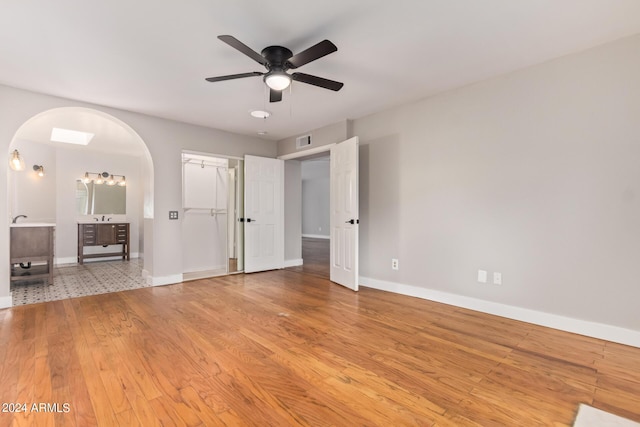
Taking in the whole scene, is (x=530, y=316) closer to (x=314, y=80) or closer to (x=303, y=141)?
(x=314, y=80)

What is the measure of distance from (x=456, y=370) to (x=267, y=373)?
1308mm

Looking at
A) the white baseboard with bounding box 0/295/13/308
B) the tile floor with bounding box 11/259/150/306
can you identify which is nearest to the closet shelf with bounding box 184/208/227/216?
the tile floor with bounding box 11/259/150/306

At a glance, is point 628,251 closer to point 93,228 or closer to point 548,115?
point 548,115

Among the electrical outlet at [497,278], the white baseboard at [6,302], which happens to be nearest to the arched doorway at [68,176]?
the white baseboard at [6,302]

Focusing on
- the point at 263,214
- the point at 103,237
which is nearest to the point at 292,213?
the point at 263,214

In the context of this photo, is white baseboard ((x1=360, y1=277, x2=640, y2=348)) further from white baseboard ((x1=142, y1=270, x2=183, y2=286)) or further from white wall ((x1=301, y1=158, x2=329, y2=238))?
white wall ((x1=301, y1=158, x2=329, y2=238))

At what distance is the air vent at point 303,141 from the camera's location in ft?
17.2

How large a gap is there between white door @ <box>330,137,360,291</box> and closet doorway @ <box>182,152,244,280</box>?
1.88m

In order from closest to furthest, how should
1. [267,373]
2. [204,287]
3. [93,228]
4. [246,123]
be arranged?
[267,373]
[204,287]
[246,123]
[93,228]

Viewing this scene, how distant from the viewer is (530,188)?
9.75ft

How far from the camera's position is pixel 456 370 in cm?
205

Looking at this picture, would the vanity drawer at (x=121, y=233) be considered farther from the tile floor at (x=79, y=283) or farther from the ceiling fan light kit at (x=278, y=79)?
the ceiling fan light kit at (x=278, y=79)

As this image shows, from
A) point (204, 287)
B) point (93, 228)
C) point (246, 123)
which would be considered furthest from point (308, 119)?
point (93, 228)

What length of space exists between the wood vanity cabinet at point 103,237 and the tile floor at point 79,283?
58 cm
